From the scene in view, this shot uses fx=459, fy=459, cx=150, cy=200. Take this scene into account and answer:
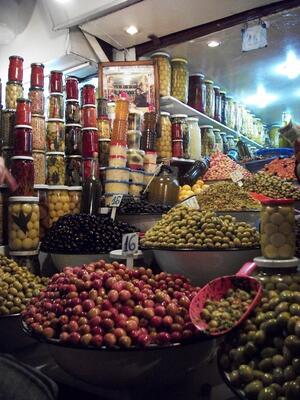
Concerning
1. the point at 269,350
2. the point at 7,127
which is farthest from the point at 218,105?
the point at 269,350

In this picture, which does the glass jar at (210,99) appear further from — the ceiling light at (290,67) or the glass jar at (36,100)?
the glass jar at (36,100)

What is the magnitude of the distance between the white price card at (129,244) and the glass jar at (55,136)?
1152mm

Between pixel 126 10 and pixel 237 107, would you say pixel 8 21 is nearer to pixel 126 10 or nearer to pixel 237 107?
pixel 126 10

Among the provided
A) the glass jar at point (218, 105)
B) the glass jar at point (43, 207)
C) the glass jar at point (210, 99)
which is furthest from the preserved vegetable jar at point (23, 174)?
the glass jar at point (218, 105)

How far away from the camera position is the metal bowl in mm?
1681

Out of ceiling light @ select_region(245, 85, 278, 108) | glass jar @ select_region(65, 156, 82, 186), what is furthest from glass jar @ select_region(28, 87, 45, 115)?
ceiling light @ select_region(245, 85, 278, 108)

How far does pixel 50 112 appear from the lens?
2787 millimetres

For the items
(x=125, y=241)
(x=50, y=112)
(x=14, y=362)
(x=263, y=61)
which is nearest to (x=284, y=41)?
(x=263, y=61)

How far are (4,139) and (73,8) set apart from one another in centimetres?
114

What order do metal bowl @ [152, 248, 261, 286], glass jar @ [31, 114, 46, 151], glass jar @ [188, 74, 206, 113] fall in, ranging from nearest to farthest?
metal bowl @ [152, 248, 261, 286] → glass jar @ [31, 114, 46, 151] → glass jar @ [188, 74, 206, 113]

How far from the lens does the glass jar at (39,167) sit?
261 cm

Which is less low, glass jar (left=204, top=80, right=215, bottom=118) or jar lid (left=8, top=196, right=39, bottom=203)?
glass jar (left=204, top=80, right=215, bottom=118)

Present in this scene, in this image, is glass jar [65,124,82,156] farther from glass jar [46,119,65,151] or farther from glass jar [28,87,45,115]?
glass jar [28,87,45,115]

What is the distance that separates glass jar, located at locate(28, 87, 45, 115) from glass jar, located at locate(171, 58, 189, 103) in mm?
1224
